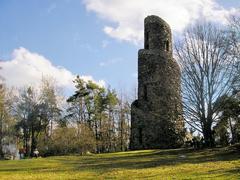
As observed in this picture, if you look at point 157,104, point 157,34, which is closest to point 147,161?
point 157,104

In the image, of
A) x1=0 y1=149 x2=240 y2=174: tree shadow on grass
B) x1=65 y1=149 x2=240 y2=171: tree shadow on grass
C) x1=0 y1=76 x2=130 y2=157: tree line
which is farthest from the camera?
x1=0 y1=76 x2=130 y2=157: tree line

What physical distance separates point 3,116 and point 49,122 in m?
5.49

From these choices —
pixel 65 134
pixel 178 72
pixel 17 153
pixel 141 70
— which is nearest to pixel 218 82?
pixel 178 72

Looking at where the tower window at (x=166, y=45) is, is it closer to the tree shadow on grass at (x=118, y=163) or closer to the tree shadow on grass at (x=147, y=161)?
the tree shadow on grass at (x=118, y=163)

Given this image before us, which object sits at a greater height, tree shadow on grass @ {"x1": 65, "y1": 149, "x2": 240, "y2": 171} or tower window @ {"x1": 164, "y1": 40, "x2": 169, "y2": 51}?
tower window @ {"x1": 164, "y1": 40, "x2": 169, "y2": 51}

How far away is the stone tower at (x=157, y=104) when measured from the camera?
38812mm

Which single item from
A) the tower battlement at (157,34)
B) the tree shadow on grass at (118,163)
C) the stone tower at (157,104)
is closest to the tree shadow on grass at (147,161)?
the tree shadow on grass at (118,163)

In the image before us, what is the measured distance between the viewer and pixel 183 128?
39.8m

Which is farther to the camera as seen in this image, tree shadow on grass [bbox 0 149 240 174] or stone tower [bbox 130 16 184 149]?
stone tower [bbox 130 16 184 149]

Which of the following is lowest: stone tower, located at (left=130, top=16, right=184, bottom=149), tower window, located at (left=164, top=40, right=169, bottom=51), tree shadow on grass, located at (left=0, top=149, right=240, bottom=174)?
tree shadow on grass, located at (left=0, top=149, right=240, bottom=174)

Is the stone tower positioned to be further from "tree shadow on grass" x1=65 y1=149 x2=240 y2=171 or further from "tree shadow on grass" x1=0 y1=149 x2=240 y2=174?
"tree shadow on grass" x1=65 y1=149 x2=240 y2=171

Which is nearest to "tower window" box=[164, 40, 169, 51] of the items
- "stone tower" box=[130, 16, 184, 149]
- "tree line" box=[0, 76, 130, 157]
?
"stone tower" box=[130, 16, 184, 149]

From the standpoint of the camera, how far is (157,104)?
39.0 meters

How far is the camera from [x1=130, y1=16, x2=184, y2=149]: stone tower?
1528 inches
